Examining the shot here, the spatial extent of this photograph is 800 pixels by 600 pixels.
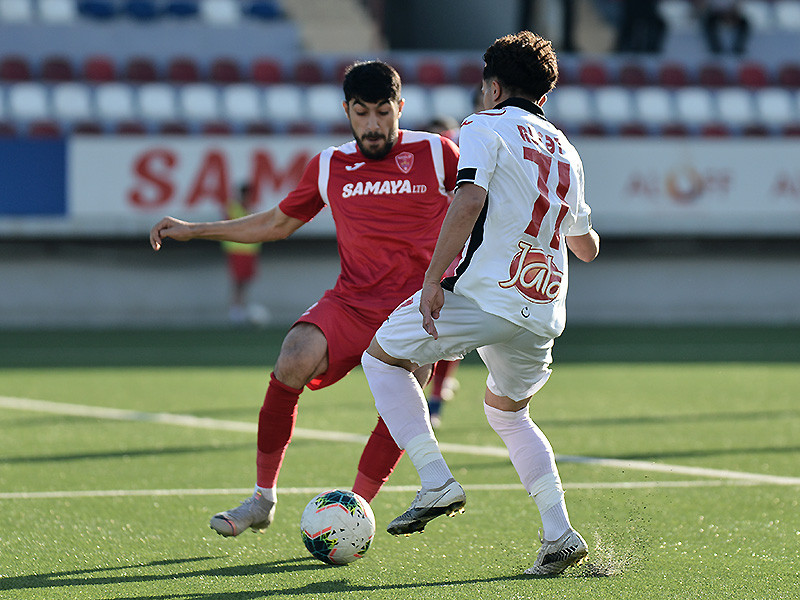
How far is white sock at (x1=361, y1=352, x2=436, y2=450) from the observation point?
3932 millimetres

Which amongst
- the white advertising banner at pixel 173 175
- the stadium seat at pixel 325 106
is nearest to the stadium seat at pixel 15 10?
the white advertising banner at pixel 173 175

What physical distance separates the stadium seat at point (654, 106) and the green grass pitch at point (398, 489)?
8.09 m

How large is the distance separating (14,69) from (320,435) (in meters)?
12.4

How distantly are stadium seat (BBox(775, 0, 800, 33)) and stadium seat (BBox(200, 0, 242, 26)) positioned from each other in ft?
32.6

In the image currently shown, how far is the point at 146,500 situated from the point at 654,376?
6.43 metres

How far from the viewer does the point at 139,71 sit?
17922 mm

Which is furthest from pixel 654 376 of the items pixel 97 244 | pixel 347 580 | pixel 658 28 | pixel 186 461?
pixel 658 28

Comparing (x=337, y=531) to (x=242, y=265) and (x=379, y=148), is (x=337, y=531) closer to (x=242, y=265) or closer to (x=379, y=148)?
(x=379, y=148)

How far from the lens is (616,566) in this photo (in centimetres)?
392

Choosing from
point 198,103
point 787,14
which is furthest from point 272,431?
point 787,14

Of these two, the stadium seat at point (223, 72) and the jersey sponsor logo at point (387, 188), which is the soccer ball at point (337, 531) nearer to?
the jersey sponsor logo at point (387, 188)

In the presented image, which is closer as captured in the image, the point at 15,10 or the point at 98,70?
the point at 98,70

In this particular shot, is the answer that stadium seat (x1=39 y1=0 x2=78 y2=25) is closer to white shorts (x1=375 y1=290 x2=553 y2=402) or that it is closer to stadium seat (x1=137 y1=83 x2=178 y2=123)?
stadium seat (x1=137 y1=83 x2=178 y2=123)

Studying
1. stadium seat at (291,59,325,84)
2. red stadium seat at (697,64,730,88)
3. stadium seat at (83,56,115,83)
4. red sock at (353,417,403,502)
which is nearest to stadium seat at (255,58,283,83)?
stadium seat at (291,59,325,84)
